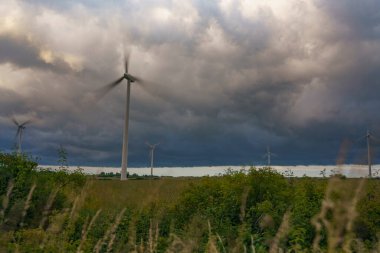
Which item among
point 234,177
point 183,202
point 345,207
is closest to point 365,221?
point 234,177

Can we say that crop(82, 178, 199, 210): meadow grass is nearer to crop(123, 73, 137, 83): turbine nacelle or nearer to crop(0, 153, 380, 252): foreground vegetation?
crop(0, 153, 380, 252): foreground vegetation

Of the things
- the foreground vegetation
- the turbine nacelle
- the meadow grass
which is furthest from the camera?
the turbine nacelle

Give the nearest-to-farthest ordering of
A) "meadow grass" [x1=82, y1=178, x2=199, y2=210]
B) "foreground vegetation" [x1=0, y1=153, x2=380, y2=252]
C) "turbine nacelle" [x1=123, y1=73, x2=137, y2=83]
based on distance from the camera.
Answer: "foreground vegetation" [x1=0, y1=153, x2=380, y2=252]
"meadow grass" [x1=82, y1=178, x2=199, y2=210]
"turbine nacelle" [x1=123, y1=73, x2=137, y2=83]

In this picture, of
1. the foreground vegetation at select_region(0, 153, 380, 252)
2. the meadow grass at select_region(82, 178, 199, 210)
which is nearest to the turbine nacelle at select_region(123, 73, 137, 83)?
the meadow grass at select_region(82, 178, 199, 210)

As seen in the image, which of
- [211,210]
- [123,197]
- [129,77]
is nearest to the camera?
[211,210]

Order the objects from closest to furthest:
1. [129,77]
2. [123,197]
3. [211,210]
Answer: [211,210] → [123,197] → [129,77]

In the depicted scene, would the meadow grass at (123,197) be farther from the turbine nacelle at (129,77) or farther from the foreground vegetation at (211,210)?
the turbine nacelle at (129,77)

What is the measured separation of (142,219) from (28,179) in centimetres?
521

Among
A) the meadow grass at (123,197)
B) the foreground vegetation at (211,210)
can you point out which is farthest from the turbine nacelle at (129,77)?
the foreground vegetation at (211,210)

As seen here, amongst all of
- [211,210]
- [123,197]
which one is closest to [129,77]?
[123,197]

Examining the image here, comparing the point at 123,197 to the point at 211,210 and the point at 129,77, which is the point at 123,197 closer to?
the point at 211,210

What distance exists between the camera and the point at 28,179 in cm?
1922

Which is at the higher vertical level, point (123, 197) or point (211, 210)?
point (123, 197)

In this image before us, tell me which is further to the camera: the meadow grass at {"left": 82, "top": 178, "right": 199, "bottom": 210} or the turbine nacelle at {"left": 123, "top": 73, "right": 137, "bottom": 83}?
the turbine nacelle at {"left": 123, "top": 73, "right": 137, "bottom": 83}
